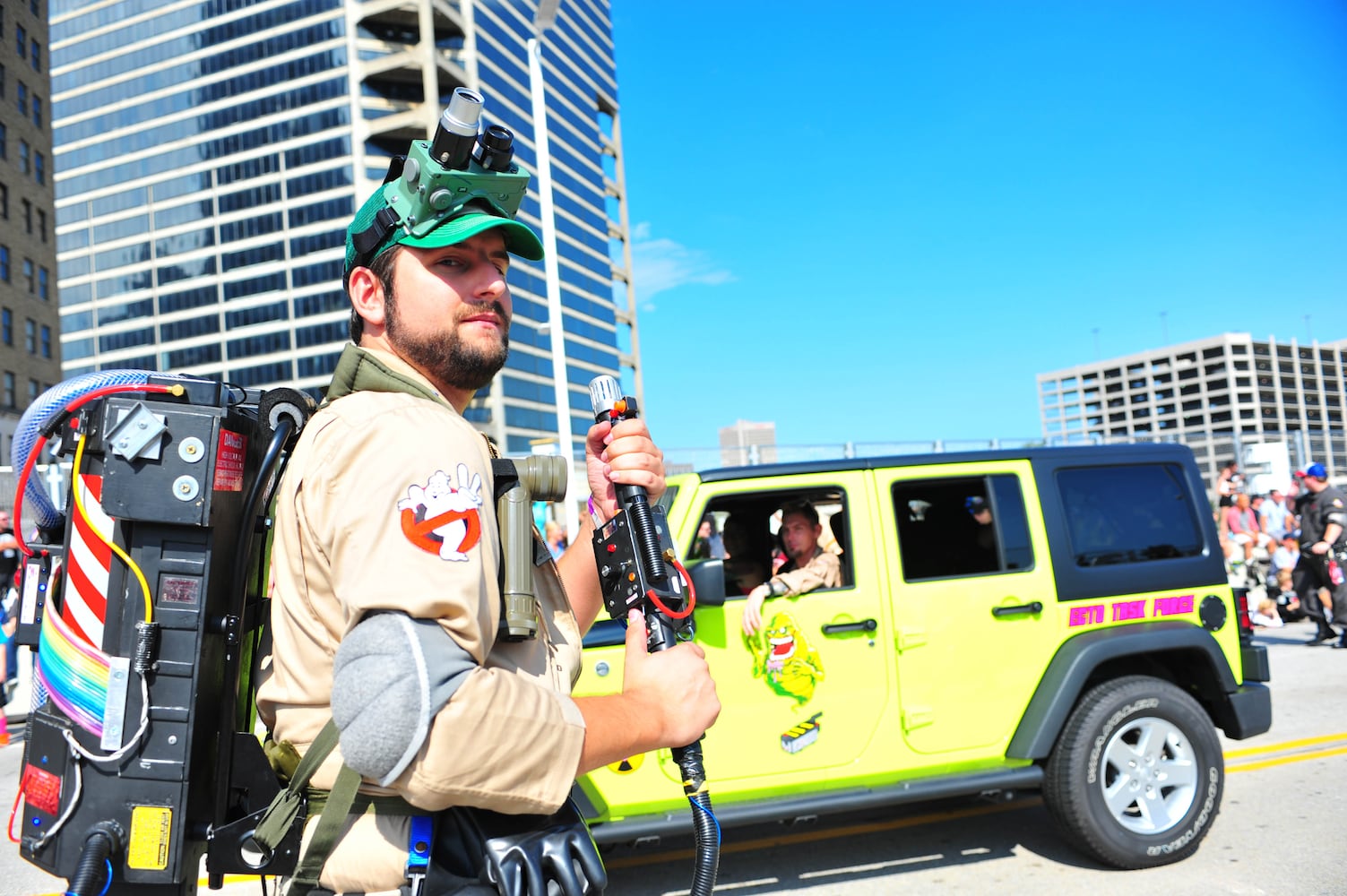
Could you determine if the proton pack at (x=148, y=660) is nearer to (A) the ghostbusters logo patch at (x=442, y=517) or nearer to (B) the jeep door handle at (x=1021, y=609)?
(A) the ghostbusters logo patch at (x=442, y=517)

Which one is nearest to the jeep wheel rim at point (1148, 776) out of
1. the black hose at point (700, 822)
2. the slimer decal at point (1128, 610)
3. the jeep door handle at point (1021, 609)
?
the slimer decal at point (1128, 610)

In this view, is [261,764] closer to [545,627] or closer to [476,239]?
[545,627]

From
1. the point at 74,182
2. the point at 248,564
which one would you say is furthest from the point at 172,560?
the point at 74,182

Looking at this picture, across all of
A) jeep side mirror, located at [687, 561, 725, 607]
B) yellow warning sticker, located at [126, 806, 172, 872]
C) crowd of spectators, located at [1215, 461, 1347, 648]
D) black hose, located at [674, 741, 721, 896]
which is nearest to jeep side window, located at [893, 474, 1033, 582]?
jeep side mirror, located at [687, 561, 725, 607]

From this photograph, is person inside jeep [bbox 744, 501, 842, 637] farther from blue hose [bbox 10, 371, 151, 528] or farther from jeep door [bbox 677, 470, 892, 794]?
blue hose [bbox 10, 371, 151, 528]

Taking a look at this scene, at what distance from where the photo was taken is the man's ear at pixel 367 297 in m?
1.68

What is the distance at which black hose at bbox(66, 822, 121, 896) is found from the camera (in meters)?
1.35

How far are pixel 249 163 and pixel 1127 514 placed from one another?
101m

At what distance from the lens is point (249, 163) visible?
9112cm

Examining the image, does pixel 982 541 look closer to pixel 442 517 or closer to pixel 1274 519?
pixel 442 517

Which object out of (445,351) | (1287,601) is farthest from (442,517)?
(1287,601)

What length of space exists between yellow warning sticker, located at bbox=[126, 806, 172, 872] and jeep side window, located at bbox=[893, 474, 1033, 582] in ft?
11.7

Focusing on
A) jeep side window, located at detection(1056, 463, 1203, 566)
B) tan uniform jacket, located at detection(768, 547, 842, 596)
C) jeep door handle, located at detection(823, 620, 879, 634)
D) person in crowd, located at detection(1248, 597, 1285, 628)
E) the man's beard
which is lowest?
person in crowd, located at detection(1248, 597, 1285, 628)

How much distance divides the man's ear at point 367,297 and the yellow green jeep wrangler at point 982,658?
Result: 236cm
